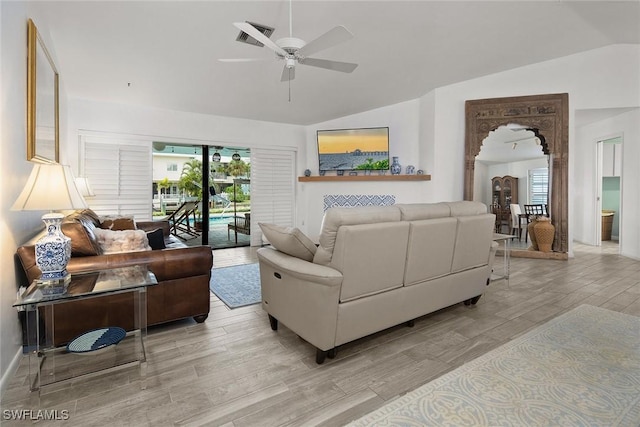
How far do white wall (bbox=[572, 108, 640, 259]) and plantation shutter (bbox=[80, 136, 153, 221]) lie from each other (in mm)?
7224

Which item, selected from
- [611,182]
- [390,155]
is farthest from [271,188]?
[611,182]

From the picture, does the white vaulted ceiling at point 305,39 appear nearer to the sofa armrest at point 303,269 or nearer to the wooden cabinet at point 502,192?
the wooden cabinet at point 502,192

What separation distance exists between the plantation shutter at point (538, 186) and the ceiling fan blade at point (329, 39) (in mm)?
4718

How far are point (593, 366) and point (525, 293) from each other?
149 cm

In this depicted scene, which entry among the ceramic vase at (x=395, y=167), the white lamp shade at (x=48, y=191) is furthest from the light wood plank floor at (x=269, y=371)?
the ceramic vase at (x=395, y=167)

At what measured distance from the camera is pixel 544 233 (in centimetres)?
507

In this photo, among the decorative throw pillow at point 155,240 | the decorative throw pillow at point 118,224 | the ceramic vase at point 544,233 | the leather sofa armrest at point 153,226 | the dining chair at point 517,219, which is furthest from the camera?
the dining chair at point 517,219

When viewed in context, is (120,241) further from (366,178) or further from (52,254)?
(366,178)

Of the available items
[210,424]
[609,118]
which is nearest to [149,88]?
[210,424]

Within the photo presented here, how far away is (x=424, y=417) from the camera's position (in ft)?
4.99

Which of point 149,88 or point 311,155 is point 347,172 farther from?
point 149,88

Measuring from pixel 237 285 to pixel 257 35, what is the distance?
2.65 meters

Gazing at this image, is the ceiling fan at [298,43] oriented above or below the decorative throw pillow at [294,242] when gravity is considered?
above

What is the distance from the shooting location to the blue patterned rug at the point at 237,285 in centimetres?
318
